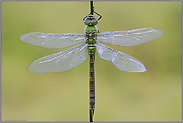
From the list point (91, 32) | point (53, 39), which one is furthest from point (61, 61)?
point (91, 32)

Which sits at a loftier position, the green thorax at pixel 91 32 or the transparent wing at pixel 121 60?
the green thorax at pixel 91 32

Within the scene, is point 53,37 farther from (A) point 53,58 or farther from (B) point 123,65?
(B) point 123,65

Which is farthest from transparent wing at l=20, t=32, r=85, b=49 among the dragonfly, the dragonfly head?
the dragonfly head

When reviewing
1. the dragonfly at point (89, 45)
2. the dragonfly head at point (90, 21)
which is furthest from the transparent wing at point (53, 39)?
the dragonfly head at point (90, 21)

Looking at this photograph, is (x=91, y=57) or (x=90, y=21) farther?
(x=91, y=57)

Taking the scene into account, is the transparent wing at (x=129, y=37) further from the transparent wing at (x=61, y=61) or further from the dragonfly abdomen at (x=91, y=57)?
the transparent wing at (x=61, y=61)

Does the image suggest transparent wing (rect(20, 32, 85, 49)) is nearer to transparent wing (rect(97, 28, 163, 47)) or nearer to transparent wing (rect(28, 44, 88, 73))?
transparent wing (rect(28, 44, 88, 73))

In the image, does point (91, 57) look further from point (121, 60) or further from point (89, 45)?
point (121, 60)

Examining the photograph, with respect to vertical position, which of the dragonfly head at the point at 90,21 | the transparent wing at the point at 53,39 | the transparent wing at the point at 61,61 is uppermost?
the dragonfly head at the point at 90,21
